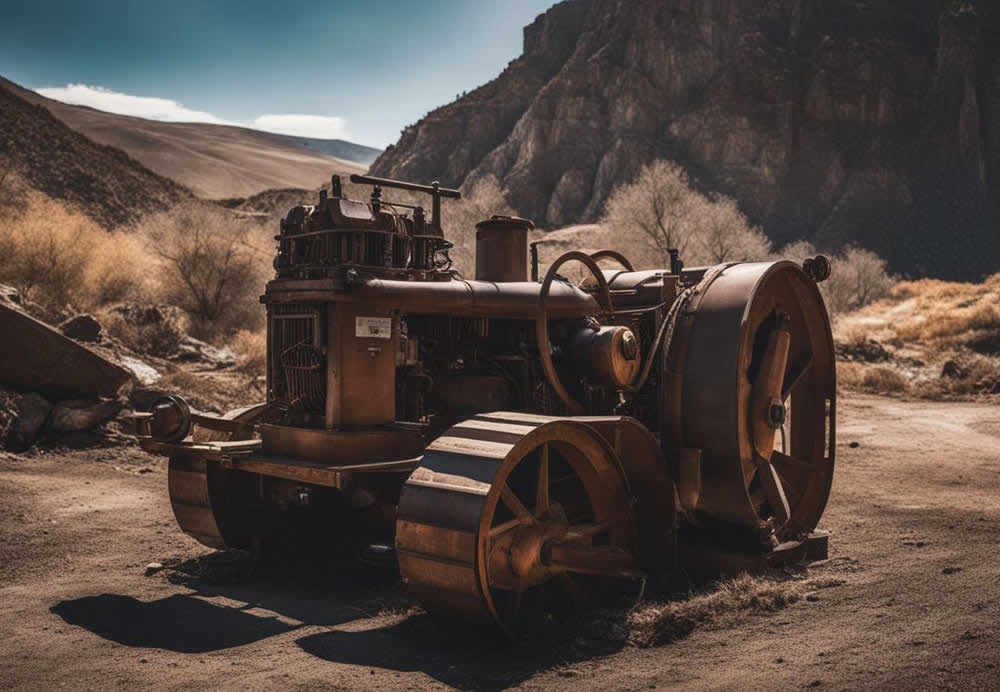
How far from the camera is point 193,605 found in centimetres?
552

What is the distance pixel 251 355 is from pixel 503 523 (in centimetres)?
1351

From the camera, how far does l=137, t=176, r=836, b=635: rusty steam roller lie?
5250mm

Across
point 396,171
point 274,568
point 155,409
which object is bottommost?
point 274,568

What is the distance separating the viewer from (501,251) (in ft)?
21.1

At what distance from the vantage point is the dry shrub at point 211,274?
25.5 meters

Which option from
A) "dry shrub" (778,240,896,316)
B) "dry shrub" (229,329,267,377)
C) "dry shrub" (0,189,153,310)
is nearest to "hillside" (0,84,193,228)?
"dry shrub" (0,189,153,310)

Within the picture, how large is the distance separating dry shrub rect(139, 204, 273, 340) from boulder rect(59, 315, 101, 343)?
10280 mm

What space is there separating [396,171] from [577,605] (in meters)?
79.0

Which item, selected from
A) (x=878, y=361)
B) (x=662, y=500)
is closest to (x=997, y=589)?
(x=662, y=500)

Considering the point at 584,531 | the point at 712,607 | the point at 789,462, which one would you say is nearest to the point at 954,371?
the point at 789,462

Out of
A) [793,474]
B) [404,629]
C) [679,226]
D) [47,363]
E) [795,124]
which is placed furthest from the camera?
[795,124]

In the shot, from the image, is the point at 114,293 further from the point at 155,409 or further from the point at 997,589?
the point at 997,589

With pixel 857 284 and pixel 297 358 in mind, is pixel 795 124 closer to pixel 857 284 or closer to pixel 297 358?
pixel 857 284

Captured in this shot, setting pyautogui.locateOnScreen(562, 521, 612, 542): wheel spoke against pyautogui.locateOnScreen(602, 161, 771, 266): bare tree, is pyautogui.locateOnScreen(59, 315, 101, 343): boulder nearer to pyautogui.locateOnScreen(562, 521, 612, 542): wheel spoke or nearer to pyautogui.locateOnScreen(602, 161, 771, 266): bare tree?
pyautogui.locateOnScreen(562, 521, 612, 542): wheel spoke
